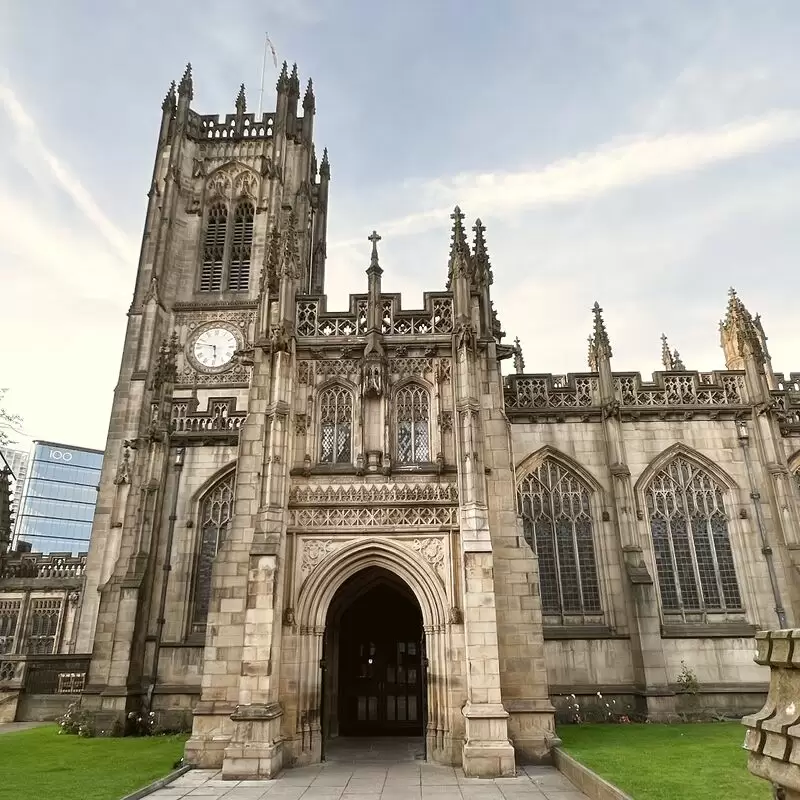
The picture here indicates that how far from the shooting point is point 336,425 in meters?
16.0

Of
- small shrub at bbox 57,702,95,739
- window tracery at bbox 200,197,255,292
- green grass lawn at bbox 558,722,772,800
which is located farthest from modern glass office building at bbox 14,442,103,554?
green grass lawn at bbox 558,722,772,800

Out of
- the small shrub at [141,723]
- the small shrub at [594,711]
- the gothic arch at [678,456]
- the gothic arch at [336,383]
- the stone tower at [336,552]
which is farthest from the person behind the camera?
the gothic arch at [678,456]

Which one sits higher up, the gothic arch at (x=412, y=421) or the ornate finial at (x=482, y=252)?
the ornate finial at (x=482, y=252)

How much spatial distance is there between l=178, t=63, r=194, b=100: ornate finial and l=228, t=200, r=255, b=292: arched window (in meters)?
9.52

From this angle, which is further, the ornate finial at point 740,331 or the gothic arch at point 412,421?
the ornate finial at point 740,331

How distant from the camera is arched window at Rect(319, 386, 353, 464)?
15648 mm

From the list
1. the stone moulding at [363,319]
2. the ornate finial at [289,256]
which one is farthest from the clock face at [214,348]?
the stone moulding at [363,319]

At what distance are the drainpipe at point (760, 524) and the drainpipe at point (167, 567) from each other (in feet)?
65.5

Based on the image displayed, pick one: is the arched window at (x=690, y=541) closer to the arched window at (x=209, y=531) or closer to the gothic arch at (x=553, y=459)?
the gothic arch at (x=553, y=459)

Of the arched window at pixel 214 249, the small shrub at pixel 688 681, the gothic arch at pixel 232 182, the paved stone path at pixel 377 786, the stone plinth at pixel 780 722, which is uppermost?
the gothic arch at pixel 232 182

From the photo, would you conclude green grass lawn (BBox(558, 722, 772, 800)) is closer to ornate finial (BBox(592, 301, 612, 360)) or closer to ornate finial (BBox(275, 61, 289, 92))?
ornate finial (BBox(592, 301, 612, 360))

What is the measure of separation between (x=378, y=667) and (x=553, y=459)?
910 centimetres

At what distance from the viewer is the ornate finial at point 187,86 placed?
41.6 meters

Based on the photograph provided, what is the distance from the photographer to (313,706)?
44.9 ft
